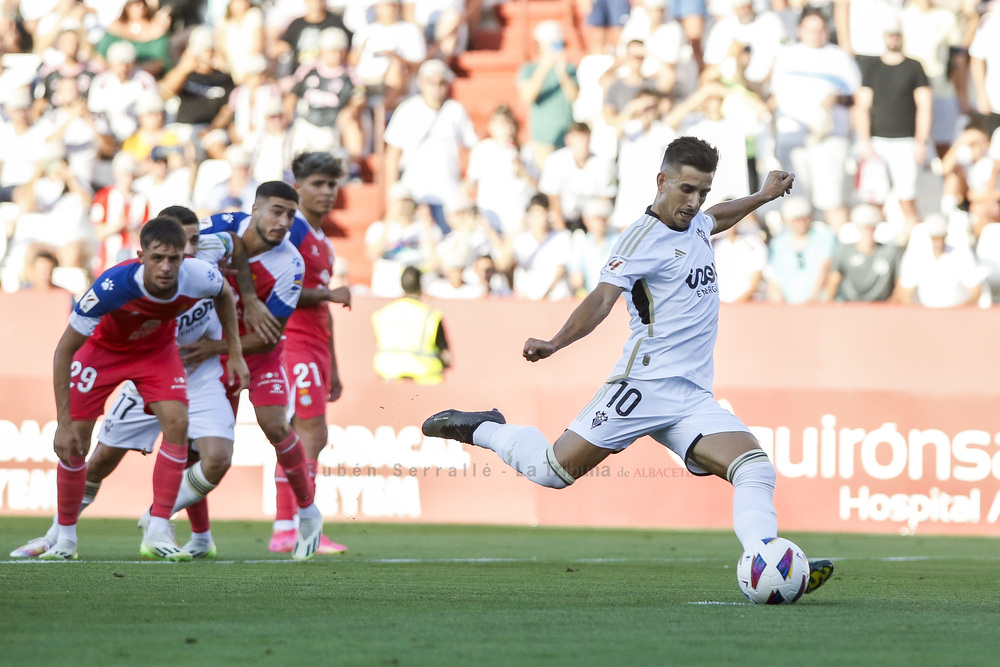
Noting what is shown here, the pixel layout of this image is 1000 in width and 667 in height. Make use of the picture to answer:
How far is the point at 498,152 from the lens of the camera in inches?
643

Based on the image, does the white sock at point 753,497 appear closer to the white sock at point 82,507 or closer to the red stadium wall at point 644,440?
the white sock at point 82,507

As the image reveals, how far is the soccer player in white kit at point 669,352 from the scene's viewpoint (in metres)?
6.68

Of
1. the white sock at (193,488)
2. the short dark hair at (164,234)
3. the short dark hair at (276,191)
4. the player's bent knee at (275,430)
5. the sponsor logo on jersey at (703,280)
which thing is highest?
the short dark hair at (276,191)

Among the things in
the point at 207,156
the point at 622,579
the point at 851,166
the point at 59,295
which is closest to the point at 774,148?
the point at 851,166

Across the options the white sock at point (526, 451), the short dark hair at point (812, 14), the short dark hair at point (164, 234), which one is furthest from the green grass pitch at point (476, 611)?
the short dark hair at point (812, 14)

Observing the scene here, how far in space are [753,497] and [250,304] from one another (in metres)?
3.80

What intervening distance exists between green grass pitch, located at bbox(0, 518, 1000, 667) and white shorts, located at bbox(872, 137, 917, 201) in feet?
19.6

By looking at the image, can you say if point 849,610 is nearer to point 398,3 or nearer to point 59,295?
point 59,295

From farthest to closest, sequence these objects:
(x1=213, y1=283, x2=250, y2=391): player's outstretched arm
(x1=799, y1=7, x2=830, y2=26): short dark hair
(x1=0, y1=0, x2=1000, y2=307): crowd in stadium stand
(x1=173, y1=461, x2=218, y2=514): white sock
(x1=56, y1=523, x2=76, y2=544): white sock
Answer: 1. (x1=799, y1=7, x2=830, y2=26): short dark hair
2. (x1=0, y1=0, x2=1000, y2=307): crowd in stadium stand
3. (x1=173, y1=461, x2=218, y2=514): white sock
4. (x1=56, y1=523, x2=76, y2=544): white sock
5. (x1=213, y1=283, x2=250, y2=391): player's outstretched arm

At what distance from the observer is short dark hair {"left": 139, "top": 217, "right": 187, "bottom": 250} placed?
308 inches

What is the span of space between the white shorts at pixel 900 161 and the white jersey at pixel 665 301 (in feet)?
29.5

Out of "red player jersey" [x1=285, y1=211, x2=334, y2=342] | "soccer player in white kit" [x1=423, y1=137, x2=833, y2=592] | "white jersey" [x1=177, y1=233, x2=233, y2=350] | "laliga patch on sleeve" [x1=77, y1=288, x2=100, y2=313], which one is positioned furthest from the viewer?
"red player jersey" [x1=285, y1=211, x2=334, y2=342]

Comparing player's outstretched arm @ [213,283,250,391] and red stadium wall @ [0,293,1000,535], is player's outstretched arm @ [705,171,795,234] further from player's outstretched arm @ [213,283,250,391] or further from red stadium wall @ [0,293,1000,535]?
red stadium wall @ [0,293,1000,535]

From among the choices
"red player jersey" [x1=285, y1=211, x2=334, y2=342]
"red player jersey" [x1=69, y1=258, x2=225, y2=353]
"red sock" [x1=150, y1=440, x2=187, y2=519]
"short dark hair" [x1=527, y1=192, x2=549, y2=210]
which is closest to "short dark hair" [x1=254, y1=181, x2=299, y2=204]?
"red player jersey" [x1=285, y1=211, x2=334, y2=342]
